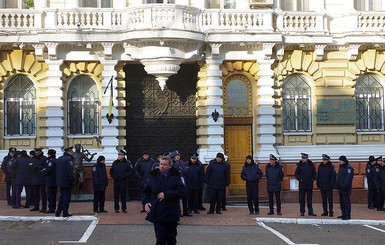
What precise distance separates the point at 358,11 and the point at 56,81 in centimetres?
1119

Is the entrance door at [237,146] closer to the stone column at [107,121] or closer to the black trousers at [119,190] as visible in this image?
the stone column at [107,121]

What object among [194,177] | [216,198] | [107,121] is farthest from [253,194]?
[107,121]

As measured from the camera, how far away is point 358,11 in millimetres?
27562

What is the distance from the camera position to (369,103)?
28.0 meters

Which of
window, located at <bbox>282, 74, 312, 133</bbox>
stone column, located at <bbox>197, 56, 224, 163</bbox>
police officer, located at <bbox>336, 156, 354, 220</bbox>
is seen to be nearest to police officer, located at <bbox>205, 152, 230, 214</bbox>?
stone column, located at <bbox>197, 56, 224, 163</bbox>

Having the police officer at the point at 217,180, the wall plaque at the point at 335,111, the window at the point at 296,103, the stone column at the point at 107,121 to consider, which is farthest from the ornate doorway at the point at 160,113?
the wall plaque at the point at 335,111

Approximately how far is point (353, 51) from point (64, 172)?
12064mm

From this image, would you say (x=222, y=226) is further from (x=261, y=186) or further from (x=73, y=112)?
(x=73, y=112)

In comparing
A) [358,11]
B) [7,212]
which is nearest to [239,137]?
[358,11]

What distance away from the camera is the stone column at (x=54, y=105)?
26156mm

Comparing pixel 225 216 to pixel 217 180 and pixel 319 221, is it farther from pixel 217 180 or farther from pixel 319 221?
pixel 319 221

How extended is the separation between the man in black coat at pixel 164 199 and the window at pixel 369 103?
15.9m

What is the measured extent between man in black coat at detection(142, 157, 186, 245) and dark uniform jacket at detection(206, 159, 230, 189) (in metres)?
9.53

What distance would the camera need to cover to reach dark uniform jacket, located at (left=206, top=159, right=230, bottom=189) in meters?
22.8
